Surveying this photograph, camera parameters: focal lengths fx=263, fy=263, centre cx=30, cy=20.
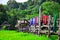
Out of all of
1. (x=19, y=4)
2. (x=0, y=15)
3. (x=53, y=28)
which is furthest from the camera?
(x=19, y=4)

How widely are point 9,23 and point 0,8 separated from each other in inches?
105

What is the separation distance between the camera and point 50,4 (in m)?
18.1

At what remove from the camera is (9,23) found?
90.5ft

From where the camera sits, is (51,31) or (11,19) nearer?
(51,31)

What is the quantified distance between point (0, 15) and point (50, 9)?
9.71 meters

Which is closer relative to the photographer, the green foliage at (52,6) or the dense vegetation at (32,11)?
the green foliage at (52,6)

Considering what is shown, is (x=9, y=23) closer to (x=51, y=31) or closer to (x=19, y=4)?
(x=19, y=4)

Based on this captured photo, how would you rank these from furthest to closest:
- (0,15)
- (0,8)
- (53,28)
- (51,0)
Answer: (0,8) → (0,15) → (51,0) → (53,28)

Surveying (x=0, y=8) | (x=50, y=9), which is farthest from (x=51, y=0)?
(x=0, y=8)

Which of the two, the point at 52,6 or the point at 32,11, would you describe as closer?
the point at 52,6

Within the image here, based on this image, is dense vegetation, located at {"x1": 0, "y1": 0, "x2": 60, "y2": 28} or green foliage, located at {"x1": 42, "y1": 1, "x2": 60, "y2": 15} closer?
green foliage, located at {"x1": 42, "y1": 1, "x2": 60, "y2": 15}

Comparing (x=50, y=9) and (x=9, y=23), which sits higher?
(x=50, y=9)

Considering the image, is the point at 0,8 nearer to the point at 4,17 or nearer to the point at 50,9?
the point at 4,17

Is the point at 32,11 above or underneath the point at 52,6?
underneath
